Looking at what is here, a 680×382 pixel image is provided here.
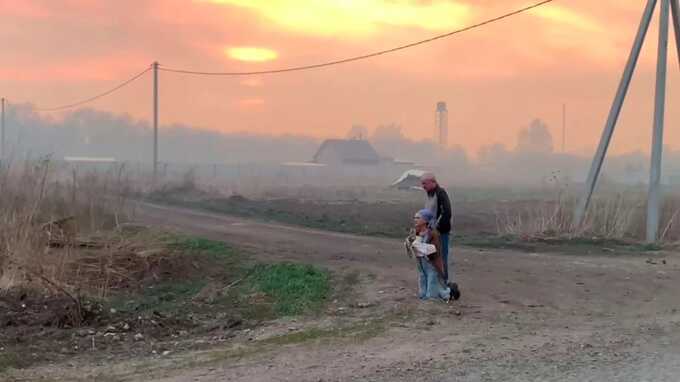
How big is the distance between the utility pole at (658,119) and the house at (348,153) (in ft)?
275

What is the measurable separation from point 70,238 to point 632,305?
9732 mm

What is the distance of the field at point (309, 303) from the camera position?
706cm

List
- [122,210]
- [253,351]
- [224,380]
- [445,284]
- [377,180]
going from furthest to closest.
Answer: [377,180], [122,210], [445,284], [253,351], [224,380]

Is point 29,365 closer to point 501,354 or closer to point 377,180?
point 501,354

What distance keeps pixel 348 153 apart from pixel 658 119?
8636 centimetres

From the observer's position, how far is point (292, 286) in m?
11.7

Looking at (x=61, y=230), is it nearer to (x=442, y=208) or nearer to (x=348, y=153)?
(x=442, y=208)

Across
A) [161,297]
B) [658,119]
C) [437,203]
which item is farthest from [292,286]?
[658,119]

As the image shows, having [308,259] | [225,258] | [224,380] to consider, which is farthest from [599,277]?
[224,380]

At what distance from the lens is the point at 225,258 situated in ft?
47.9

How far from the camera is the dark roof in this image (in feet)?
341

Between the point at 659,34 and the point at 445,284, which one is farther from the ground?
the point at 659,34

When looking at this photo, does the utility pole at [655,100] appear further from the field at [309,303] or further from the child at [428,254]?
the child at [428,254]

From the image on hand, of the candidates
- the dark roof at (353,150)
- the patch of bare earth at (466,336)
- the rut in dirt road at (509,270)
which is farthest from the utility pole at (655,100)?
the dark roof at (353,150)
